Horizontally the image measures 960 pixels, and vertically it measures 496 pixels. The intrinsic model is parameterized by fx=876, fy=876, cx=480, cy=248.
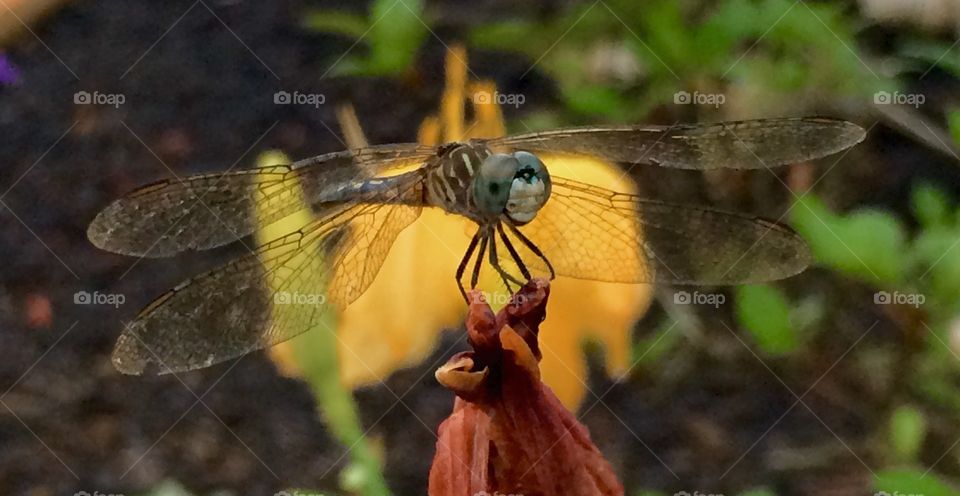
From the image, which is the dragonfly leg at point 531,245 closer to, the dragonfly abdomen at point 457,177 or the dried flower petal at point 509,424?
the dragonfly abdomen at point 457,177

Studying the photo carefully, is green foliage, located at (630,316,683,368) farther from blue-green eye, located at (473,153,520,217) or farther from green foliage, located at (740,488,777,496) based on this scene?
blue-green eye, located at (473,153,520,217)

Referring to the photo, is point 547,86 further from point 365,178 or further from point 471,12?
point 365,178

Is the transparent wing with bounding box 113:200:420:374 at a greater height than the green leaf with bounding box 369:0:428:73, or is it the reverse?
the green leaf with bounding box 369:0:428:73

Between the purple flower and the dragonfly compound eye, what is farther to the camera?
the purple flower

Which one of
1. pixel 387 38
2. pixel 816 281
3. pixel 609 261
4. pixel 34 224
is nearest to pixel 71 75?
pixel 34 224
